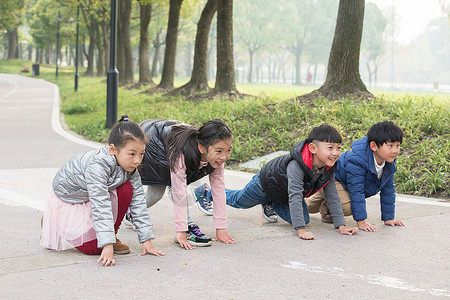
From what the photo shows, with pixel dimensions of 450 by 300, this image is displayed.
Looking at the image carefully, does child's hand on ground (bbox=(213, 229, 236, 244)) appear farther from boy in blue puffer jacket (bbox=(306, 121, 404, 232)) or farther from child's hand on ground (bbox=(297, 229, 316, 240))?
boy in blue puffer jacket (bbox=(306, 121, 404, 232))

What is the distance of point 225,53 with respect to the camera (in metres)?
15.6

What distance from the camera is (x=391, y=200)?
5.42 m

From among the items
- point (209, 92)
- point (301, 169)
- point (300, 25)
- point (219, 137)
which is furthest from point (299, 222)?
point (300, 25)

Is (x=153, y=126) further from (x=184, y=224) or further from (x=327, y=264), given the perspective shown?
(x=327, y=264)

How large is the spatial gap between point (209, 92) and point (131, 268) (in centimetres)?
1219

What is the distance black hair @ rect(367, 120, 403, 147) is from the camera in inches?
199

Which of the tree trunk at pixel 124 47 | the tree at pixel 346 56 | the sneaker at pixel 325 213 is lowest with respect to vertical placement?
the sneaker at pixel 325 213

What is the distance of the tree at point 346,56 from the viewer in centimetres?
1155

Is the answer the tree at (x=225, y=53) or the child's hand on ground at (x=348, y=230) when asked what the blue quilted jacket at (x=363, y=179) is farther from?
the tree at (x=225, y=53)

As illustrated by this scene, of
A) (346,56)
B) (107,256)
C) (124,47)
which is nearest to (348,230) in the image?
(107,256)

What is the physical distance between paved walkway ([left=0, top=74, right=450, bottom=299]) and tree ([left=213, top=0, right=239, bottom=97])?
9.62m

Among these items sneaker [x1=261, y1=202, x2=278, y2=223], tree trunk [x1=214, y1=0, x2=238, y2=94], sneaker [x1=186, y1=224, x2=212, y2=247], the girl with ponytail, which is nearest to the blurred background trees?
tree trunk [x1=214, y1=0, x2=238, y2=94]

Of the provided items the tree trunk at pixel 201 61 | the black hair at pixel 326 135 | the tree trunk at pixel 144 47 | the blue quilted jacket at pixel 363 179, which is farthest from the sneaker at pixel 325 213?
the tree trunk at pixel 144 47

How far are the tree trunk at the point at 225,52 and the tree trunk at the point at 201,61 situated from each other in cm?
128
